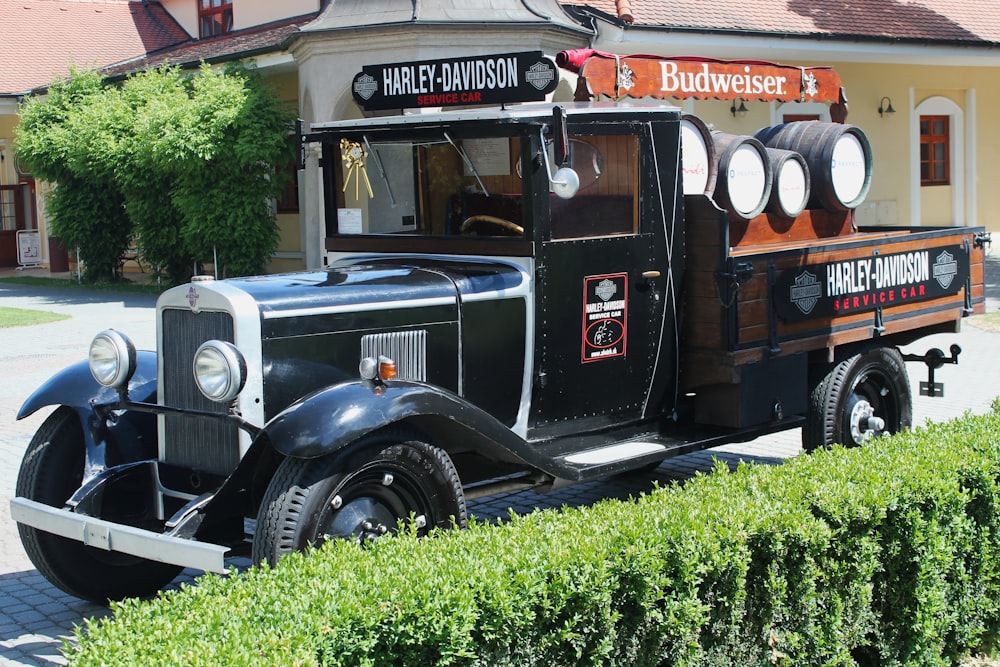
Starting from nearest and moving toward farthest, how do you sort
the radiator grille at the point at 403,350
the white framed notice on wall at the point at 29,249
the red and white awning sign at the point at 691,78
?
1. the radiator grille at the point at 403,350
2. the red and white awning sign at the point at 691,78
3. the white framed notice on wall at the point at 29,249

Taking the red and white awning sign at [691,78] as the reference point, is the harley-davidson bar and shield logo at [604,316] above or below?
below

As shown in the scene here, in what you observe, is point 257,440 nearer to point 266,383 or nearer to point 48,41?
point 266,383

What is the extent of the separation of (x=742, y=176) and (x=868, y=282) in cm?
105

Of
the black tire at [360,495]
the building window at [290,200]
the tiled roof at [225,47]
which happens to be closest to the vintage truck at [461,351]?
the black tire at [360,495]

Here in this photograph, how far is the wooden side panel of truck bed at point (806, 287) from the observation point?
5891mm

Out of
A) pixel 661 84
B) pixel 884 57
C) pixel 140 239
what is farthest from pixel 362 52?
pixel 661 84

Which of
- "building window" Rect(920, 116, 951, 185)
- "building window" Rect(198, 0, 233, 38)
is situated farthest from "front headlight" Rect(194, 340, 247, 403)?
"building window" Rect(198, 0, 233, 38)

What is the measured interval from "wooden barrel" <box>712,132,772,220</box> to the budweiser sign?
0.27m

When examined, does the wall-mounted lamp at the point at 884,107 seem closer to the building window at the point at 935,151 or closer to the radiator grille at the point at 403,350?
the building window at the point at 935,151

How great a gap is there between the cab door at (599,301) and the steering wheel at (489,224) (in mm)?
165

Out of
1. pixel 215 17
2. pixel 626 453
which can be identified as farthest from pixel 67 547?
pixel 215 17

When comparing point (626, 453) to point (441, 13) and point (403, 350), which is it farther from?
point (441, 13)

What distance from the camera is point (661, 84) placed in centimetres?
592

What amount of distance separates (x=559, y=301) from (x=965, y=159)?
20.5m
